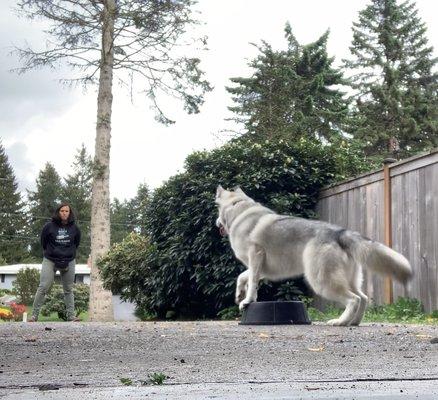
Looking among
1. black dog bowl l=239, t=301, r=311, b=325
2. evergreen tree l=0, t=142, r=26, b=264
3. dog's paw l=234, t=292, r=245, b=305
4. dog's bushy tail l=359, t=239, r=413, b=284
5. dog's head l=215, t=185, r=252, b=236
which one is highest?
evergreen tree l=0, t=142, r=26, b=264

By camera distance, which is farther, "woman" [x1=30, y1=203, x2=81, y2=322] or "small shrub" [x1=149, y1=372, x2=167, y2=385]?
"woman" [x1=30, y1=203, x2=81, y2=322]

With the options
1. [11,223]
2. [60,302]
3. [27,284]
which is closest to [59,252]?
[60,302]

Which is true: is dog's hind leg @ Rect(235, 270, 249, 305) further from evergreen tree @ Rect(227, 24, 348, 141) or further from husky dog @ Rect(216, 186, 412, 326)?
evergreen tree @ Rect(227, 24, 348, 141)

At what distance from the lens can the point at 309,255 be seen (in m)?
7.75

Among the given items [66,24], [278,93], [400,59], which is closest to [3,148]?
[400,59]

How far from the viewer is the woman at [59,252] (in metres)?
11.3

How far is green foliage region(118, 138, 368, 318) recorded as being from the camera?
12.2 m

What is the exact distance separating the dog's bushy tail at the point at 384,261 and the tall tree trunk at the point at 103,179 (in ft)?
34.9

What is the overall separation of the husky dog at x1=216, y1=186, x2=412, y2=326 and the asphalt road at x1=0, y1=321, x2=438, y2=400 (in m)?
0.59

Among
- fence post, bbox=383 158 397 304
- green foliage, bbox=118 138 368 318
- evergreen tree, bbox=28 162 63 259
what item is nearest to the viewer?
fence post, bbox=383 158 397 304

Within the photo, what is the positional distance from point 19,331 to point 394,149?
36505 mm

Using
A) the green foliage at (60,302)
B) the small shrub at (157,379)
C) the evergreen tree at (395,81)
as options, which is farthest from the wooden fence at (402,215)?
the evergreen tree at (395,81)

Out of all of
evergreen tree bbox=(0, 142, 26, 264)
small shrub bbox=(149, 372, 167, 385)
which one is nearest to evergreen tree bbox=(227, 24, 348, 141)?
small shrub bbox=(149, 372, 167, 385)

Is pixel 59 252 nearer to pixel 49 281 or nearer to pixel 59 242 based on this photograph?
pixel 59 242
